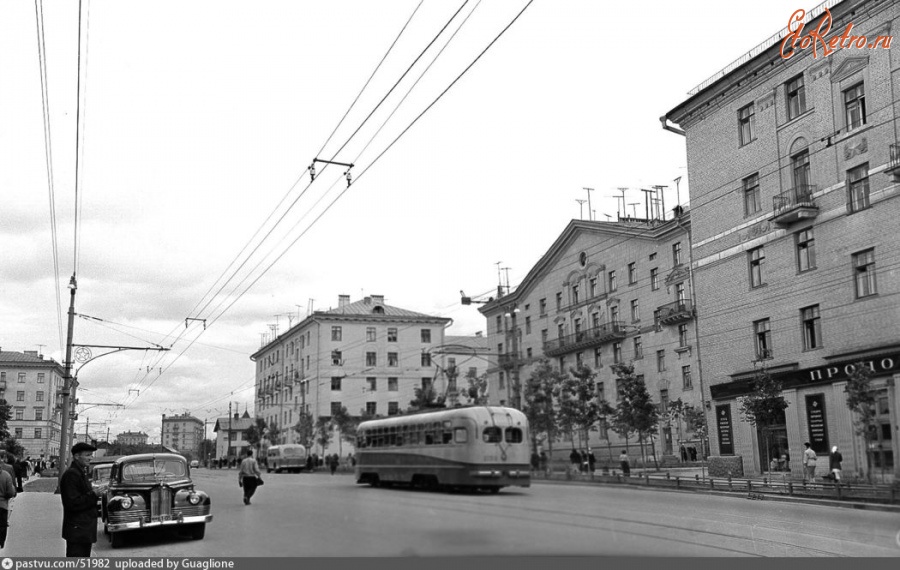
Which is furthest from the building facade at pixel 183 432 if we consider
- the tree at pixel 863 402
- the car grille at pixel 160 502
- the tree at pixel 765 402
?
the tree at pixel 863 402

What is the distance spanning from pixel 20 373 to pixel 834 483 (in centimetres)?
13715

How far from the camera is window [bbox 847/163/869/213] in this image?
435 centimetres

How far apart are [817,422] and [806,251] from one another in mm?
1235

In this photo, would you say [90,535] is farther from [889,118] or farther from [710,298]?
[889,118]

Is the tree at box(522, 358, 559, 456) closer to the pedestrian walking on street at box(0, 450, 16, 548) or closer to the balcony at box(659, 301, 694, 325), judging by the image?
the balcony at box(659, 301, 694, 325)

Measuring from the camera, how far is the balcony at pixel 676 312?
18.2ft

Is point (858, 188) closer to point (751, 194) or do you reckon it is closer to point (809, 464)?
point (751, 194)

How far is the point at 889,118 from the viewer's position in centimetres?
420

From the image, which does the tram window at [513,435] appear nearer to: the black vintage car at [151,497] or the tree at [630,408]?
the tree at [630,408]

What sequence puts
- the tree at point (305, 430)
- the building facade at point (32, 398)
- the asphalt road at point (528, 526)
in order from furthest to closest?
1. the building facade at point (32, 398)
2. the tree at point (305, 430)
3. the asphalt road at point (528, 526)

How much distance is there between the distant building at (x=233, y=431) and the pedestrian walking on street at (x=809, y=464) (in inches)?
217

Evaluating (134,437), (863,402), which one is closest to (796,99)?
(863,402)

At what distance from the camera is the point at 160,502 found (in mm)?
9477

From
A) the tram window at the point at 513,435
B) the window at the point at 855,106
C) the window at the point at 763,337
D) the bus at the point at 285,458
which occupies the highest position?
the window at the point at 855,106
